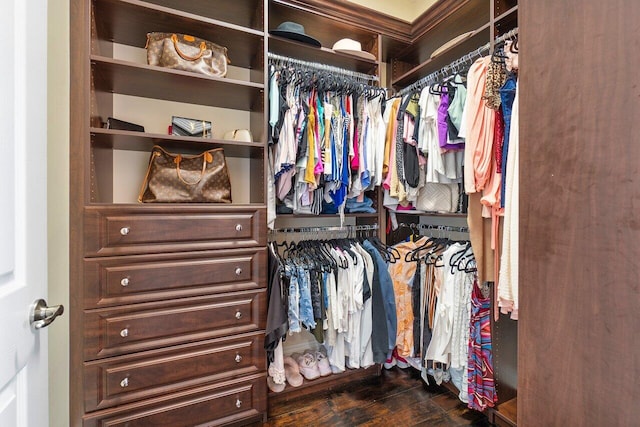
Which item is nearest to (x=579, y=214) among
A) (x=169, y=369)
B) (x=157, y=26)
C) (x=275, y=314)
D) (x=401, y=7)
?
(x=275, y=314)

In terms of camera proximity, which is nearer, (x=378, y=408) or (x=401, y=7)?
(x=378, y=408)

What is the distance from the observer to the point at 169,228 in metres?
1.42

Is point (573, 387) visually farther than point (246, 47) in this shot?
No

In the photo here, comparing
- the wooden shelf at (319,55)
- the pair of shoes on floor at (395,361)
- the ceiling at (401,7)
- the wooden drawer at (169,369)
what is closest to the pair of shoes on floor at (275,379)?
the wooden drawer at (169,369)

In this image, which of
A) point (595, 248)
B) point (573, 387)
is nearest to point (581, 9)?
point (595, 248)

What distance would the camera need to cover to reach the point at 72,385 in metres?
1.27

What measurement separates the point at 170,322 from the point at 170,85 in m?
1.25

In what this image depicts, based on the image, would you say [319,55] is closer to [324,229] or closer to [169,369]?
[324,229]

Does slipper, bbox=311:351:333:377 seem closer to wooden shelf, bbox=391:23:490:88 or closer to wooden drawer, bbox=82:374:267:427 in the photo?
wooden drawer, bbox=82:374:267:427

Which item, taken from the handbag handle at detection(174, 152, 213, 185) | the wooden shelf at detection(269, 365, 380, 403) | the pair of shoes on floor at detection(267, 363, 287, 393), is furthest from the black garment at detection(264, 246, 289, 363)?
the handbag handle at detection(174, 152, 213, 185)

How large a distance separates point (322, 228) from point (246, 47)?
1.23m

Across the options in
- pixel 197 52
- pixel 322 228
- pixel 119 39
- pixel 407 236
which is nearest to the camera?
pixel 197 52

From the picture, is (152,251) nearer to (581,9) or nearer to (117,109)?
(117,109)

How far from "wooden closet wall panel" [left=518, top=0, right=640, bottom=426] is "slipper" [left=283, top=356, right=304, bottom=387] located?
1587 mm
